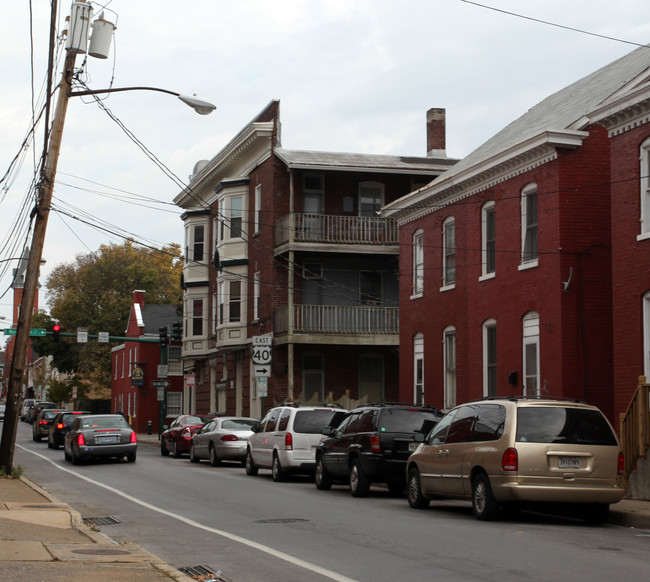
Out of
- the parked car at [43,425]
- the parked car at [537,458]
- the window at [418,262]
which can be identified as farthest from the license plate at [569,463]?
the parked car at [43,425]

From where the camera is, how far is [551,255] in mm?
23031

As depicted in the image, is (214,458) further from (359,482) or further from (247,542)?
(247,542)

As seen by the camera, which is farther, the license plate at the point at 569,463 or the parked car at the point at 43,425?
the parked car at the point at 43,425

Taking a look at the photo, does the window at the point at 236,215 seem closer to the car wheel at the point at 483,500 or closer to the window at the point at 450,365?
the window at the point at 450,365

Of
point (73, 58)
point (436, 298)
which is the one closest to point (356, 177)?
point (436, 298)

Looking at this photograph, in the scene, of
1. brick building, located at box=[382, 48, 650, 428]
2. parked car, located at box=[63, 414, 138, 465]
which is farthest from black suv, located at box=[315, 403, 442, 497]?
parked car, located at box=[63, 414, 138, 465]

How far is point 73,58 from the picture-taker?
68.1 feet

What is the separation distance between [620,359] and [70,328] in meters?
58.8

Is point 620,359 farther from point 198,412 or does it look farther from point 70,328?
point 70,328

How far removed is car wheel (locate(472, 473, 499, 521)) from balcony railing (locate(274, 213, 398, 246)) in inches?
968

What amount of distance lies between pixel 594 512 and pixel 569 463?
109cm

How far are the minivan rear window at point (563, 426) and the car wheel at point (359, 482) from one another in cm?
503

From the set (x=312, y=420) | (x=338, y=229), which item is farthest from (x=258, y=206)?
(x=312, y=420)

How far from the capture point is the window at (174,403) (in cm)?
6134
